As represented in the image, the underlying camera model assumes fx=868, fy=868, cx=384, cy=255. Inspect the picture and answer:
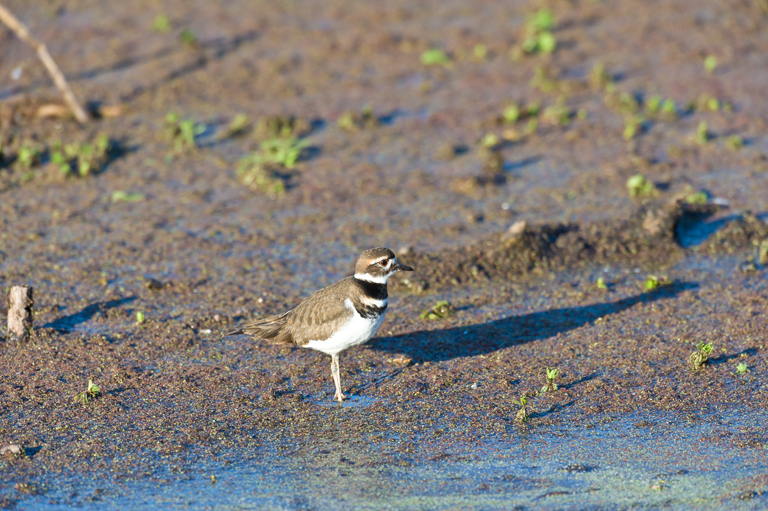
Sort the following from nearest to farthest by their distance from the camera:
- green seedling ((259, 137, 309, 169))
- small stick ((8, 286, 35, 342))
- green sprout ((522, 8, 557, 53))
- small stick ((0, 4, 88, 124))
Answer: small stick ((8, 286, 35, 342))
green seedling ((259, 137, 309, 169))
small stick ((0, 4, 88, 124))
green sprout ((522, 8, 557, 53))

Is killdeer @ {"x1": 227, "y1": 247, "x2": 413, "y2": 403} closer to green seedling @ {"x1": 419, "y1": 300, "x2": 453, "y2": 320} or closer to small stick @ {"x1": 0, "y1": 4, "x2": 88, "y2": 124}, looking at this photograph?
green seedling @ {"x1": 419, "y1": 300, "x2": 453, "y2": 320}

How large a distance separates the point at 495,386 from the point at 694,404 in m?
1.80

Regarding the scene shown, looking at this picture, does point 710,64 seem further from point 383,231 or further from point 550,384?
point 550,384

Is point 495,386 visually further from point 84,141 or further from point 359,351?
point 84,141

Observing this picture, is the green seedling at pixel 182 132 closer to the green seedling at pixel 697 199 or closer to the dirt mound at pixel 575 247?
the dirt mound at pixel 575 247

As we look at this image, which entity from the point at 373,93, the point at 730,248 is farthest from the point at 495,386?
the point at 373,93

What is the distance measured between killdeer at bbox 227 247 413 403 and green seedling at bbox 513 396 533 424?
1.53m

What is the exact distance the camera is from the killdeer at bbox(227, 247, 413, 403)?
811 cm

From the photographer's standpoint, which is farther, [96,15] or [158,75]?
[96,15]

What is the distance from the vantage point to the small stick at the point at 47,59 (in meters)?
13.4

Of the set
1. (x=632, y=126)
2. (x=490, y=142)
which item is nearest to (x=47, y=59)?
(x=490, y=142)

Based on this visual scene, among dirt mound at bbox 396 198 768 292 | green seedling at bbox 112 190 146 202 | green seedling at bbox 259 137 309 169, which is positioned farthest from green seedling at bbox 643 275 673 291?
green seedling at bbox 112 190 146 202

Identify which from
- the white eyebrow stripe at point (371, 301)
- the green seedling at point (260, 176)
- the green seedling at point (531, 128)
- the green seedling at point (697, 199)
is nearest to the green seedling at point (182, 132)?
the green seedling at point (260, 176)

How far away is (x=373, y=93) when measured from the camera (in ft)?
51.1
